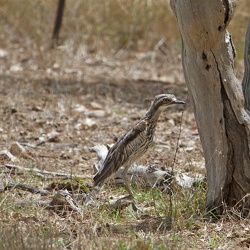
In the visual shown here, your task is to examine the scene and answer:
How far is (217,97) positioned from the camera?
520cm

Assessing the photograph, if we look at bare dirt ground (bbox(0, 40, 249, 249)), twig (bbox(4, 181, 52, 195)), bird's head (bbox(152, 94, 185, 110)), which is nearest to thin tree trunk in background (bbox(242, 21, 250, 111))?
bare dirt ground (bbox(0, 40, 249, 249))

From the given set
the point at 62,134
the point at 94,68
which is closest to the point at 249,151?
the point at 62,134

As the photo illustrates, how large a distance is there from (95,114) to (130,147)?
3350 millimetres

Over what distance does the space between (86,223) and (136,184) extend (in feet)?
3.56

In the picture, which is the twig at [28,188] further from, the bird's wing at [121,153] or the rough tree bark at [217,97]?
the rough tree bark at [217,97]

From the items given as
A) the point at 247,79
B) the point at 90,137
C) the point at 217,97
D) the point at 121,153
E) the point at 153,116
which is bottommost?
the point at 90,137

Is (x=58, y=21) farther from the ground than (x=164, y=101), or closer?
closer

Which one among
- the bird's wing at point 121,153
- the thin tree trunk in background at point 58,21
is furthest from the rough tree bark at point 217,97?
the thin tree trunk in background at point 58,21

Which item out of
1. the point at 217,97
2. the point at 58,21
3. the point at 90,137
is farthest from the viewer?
the point at 58,21

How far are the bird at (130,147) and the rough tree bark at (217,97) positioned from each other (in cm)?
54

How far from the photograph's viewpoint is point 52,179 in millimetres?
6500

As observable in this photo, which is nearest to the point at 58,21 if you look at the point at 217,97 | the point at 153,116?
the point at 153,116

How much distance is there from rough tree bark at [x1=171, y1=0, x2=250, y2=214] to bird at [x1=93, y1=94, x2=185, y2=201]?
0.54 meters

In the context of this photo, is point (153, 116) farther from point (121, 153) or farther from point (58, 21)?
point (58, 21)
